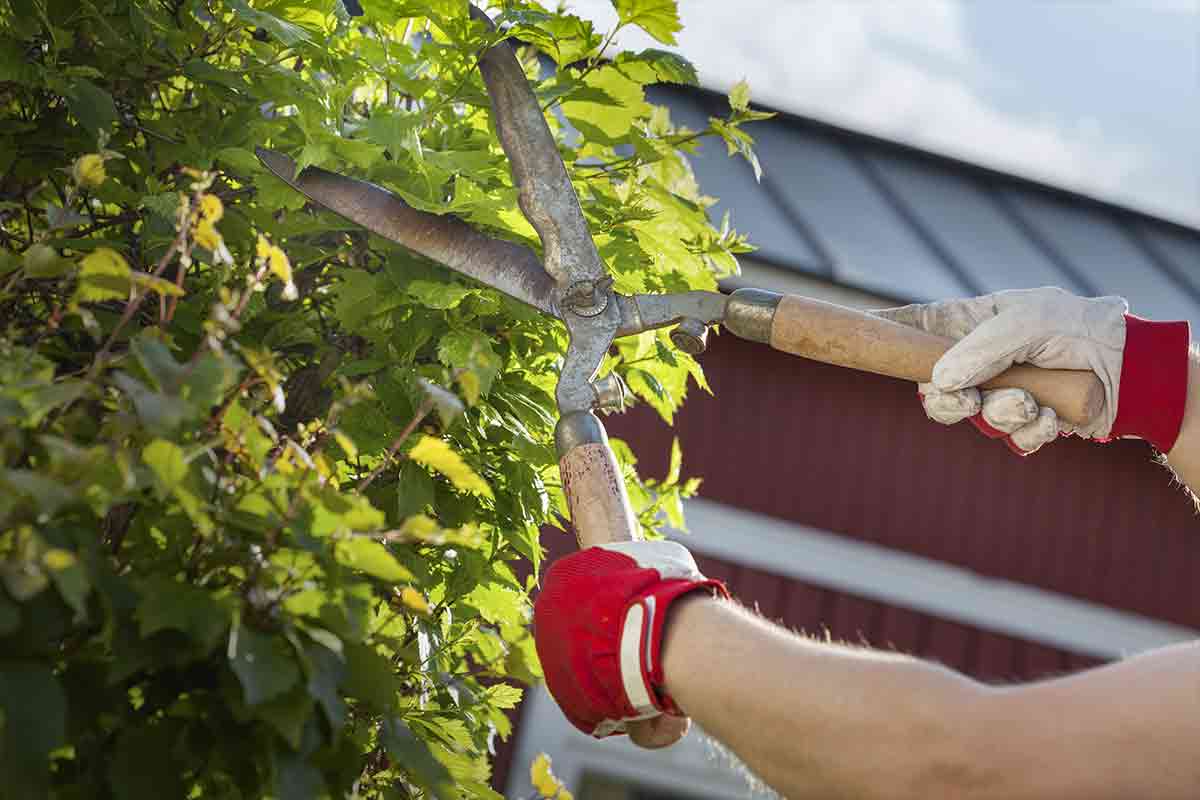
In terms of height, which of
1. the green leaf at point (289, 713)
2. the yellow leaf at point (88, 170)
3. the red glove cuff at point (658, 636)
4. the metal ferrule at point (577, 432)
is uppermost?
the yellow leaf at point (88, 170)

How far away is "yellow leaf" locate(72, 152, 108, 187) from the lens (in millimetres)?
1392

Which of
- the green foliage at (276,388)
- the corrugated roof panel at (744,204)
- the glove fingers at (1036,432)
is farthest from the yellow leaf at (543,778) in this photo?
the corrugated roof panel at (744,204)

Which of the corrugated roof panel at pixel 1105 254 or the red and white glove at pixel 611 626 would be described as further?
the corrugated roof panel at pixel 1105 254

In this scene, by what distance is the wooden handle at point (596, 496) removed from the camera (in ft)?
5.26

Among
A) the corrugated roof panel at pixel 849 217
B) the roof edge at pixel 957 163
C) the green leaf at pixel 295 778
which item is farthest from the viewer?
the roof edge at pixel 957 163

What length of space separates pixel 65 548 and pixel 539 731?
592 centimetres

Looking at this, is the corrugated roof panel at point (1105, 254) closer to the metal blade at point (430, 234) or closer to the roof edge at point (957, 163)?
the roof edge at point (957, 163)

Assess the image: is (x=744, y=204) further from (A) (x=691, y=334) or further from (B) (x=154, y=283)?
(B) (x=154, y=283)

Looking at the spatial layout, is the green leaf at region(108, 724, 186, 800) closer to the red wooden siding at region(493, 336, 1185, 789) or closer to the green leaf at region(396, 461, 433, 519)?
the green leaf at region(396, 461, 433, 519)

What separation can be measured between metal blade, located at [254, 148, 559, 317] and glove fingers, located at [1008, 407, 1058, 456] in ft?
2.19

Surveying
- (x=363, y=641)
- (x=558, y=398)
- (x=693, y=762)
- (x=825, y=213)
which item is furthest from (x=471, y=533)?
(x=825, y=213)

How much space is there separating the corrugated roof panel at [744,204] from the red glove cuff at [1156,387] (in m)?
5.72

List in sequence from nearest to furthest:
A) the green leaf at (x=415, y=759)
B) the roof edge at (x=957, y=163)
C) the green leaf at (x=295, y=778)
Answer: the green leaf at (x=295, y=778)
the green leaf at (x=415, y=759)
the roof edge at (x=957, y=163)

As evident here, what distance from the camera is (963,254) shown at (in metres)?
9.36
